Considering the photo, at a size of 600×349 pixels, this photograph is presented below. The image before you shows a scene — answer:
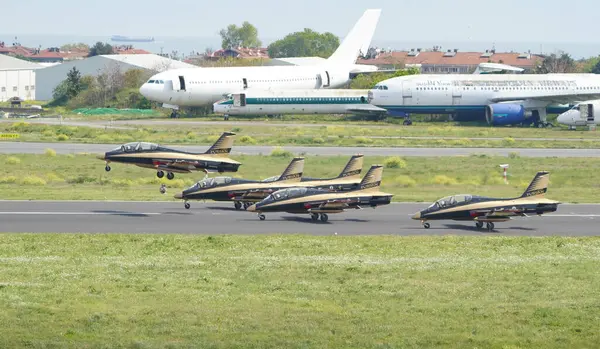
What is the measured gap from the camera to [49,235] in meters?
39.2

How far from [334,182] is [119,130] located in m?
46.1

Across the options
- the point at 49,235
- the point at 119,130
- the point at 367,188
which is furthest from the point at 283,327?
the point at 119,130

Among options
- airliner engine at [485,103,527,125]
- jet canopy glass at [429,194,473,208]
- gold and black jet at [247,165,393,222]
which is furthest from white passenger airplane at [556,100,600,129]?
jet canopy glass at [429,194,473,208]

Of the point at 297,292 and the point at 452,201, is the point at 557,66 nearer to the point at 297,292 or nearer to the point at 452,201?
the point at 452,201

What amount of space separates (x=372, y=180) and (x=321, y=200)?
8.09ft

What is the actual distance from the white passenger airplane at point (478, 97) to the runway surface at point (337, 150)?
930 inches

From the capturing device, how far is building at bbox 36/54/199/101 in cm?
15054

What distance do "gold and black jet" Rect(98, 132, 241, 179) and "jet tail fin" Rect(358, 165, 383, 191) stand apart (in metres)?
9.75

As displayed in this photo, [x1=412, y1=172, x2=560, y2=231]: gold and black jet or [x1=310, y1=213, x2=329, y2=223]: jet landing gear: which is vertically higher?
[x1=412, y1=172, x2=560, y2=231]: gold and black jet

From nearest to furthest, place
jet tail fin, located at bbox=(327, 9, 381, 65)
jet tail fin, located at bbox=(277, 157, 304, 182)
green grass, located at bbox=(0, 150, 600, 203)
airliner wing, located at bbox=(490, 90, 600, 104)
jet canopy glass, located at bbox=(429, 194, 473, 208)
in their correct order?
1. jet canopy glass, located at bbox=(429, 194, 473, 208)
2. jet tail fin, located at bbox=(277, 157, 304, 182)
3. green grass, located at bbox=(0, 150, 600, 203)
4. airliner wing, located at bbox=(490, 90, 600, 104)
5. jet tail fin, located at bbox=(327, 9, 381, 65)

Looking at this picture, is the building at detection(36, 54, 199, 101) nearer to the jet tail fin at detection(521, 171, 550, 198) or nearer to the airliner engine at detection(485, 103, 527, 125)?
the airliner engine at detection(485, 103, 527, 125)

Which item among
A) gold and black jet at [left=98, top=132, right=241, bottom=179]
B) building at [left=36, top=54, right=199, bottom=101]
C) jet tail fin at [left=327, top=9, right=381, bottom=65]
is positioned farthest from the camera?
building at [left=36, top=54, right=199, bottom=101]

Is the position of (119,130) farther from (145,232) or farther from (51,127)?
(145,232)

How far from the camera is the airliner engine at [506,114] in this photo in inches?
3964
